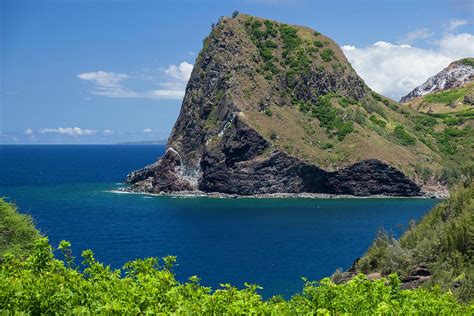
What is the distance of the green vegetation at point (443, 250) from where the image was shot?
3403 centimetres

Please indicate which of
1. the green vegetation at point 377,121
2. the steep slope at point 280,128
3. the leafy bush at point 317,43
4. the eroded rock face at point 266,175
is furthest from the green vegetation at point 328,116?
the leafy bush at point 317,43

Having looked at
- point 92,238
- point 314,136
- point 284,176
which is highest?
point 314,136

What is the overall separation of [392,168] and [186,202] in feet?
200

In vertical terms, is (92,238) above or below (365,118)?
below

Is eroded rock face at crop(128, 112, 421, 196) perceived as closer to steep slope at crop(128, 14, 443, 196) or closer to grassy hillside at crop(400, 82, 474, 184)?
steep slope at crop(128, 14, 443, 196)

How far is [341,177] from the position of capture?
488 ft

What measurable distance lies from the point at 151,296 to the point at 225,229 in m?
83.5

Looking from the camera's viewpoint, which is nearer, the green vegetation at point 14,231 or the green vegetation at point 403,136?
the green vegetation at point 14,231

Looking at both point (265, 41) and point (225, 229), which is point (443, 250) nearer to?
point (225, 229)

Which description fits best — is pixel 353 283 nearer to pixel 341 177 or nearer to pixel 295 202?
pixel 295 202

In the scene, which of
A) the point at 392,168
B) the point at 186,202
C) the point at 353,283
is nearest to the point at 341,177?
the point at 392,168

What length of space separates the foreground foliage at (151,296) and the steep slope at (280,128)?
125552 mm

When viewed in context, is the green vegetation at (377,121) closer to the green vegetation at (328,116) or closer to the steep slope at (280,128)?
the steep slope at (280,128)

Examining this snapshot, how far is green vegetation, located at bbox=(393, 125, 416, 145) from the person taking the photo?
17345cm
